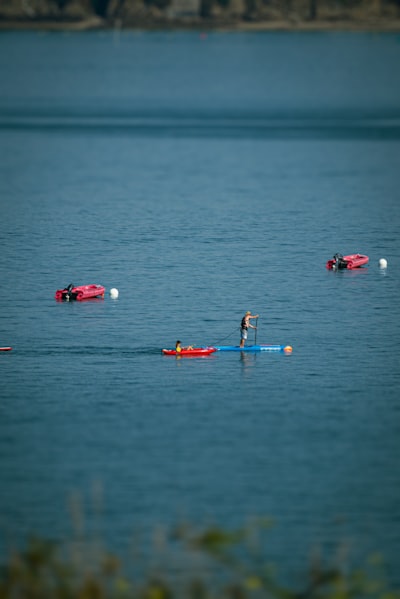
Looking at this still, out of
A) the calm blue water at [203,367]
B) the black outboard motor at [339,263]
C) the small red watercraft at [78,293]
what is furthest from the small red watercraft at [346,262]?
the small red watercraft at [78,293]

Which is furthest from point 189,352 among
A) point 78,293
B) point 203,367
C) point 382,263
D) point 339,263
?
point 382,263

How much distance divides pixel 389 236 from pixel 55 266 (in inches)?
1097

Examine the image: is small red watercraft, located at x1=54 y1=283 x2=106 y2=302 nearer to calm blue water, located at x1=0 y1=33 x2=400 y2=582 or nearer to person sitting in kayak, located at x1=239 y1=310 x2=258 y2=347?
calm blue water, located at x1=0 y1=33 x2=400 y2=582

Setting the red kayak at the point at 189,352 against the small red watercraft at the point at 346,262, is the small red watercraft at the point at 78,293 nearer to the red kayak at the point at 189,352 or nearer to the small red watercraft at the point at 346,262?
the red kayak at the point at 189,352

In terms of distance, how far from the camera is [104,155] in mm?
162750

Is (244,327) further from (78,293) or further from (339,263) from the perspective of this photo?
(339,263)

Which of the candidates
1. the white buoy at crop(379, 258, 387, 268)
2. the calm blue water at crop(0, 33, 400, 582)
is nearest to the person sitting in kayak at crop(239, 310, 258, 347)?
the calm blue water at crop(0, 33, 400, 582)

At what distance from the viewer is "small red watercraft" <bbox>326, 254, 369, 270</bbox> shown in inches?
3593

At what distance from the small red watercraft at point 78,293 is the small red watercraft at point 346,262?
17.9 meters

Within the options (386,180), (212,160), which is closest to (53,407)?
(386,180)

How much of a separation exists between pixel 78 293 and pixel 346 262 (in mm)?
20257

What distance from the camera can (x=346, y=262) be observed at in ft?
300

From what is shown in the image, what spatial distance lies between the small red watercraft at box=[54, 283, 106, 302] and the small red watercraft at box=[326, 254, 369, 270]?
704 inches

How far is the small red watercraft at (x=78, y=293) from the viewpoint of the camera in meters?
81.2
